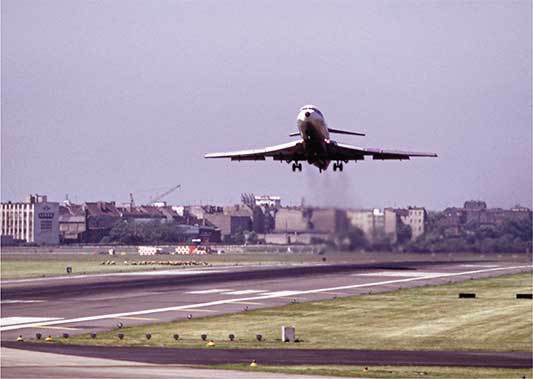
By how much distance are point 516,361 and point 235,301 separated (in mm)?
42106

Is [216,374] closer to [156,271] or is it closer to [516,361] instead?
[516,361]

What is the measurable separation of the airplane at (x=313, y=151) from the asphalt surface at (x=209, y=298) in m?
11.8

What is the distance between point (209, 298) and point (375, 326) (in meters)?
26.5

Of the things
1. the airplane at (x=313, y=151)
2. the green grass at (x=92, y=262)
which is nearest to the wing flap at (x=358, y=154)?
the airplane at (x=313, y=151)

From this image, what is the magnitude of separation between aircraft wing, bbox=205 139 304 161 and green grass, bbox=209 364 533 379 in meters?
35.6

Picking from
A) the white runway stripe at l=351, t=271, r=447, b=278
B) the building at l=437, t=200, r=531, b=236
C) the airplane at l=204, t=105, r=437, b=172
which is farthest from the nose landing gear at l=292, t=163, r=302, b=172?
the white runway stripe at l=351, t=271, r=447, b=278

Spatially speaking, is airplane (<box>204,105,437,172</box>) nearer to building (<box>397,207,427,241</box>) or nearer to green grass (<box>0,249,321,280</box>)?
building (<box>397,207,427,241</box>)

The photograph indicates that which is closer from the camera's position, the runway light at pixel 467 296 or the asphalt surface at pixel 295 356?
the asphalt surface at pixel 295 356

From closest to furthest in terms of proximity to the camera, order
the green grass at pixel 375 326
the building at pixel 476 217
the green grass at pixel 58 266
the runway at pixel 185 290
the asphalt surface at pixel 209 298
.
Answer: the asphalt surface at pixel 209 298, the green grass at pixel 375 326, the runway at pixel 185 290, the building at pixel 476 217, the green grass at pixel 58 266

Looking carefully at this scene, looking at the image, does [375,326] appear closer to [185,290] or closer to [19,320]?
[19,320]

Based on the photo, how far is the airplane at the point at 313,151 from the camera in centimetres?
8838

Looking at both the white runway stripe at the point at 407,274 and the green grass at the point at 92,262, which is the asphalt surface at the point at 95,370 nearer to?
the green grass at the point at 92,262

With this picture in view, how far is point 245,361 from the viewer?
59938 millimetres

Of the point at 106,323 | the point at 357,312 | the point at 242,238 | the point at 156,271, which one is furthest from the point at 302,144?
the point at 242,238
